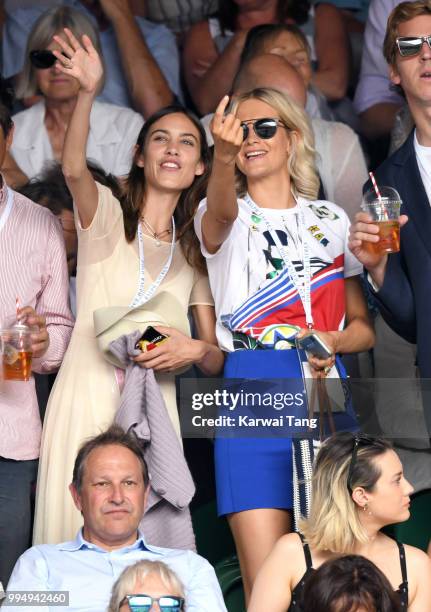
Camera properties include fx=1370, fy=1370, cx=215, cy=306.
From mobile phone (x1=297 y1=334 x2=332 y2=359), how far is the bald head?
135cm

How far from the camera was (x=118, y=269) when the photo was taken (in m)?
5.07

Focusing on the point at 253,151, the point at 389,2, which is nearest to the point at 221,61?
the point at 389,2

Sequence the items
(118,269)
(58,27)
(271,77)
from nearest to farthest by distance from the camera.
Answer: (118,269) → (271,77) → (58,27)

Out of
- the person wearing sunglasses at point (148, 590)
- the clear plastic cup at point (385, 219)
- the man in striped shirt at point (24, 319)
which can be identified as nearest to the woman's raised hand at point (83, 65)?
the man in striped shirt at point (24, 319)

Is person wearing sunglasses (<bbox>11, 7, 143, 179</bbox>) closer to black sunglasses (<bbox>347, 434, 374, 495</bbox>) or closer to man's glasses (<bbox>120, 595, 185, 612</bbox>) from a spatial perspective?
black sunglasses (<bbox>347, 434, 374, 495</bbox>)

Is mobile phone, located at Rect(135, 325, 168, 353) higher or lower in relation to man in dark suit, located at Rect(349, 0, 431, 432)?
lower

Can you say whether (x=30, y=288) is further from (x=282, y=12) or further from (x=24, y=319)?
(x=282, y=12)

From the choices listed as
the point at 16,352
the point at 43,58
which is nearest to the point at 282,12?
the point at 43,58

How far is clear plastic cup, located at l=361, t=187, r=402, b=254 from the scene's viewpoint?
4.70 m

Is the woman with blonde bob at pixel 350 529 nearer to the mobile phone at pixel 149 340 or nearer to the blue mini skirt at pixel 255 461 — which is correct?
the blue mini skirt at pixel 255 461

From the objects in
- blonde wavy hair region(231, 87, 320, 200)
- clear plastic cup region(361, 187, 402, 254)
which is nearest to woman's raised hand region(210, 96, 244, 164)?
clear plastic cup region(361, 187, 402, 254)

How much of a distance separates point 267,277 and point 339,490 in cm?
88

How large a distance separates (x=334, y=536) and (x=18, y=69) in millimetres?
3538

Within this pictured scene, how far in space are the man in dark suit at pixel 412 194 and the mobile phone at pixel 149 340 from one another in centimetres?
77
